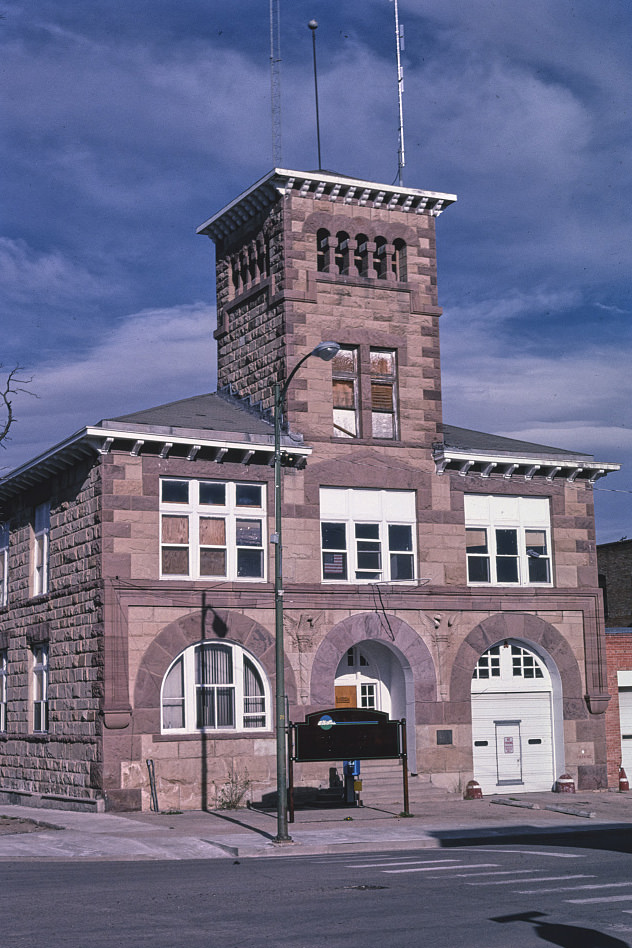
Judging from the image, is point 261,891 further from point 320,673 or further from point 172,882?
point 320,673

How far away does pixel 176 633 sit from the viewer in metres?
30.1

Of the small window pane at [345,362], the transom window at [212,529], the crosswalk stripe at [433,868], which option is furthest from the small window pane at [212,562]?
the crosswalk stripe at [433,868]

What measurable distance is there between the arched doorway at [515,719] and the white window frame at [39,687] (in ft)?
39.4

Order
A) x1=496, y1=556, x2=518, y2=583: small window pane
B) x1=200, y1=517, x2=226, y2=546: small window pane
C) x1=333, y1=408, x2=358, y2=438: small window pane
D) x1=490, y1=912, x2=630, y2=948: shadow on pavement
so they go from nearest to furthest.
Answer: x1=490, y1=912, x2=630, y2=948: shadow on pavement → x1=200, y1=517, x2=226, y2=546: small window pane → x1=333, y1=408, x2=358, y2=438: small window pane → x1=496, y1=556, x2=518, y2=583: small window pane

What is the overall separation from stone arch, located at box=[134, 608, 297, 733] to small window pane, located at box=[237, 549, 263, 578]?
3.96 ft

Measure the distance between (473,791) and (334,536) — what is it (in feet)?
25.9

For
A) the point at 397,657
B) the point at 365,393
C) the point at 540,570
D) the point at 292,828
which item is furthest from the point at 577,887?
the point at 540,570

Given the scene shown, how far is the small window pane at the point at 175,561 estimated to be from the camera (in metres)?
30.4

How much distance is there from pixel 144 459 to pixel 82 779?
813 centimetres

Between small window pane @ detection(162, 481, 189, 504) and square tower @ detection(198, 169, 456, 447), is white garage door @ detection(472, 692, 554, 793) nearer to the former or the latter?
square tower @ detection(198, 169, 456, 447)

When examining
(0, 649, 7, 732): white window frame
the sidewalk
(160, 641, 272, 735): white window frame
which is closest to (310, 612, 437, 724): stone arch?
(160, 641, 272, 735): white window frame

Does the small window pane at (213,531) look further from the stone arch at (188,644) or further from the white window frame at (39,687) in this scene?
the white window frame at (39,687)

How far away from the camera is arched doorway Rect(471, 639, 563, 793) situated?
111ft

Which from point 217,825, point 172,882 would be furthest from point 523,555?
point 172,882
